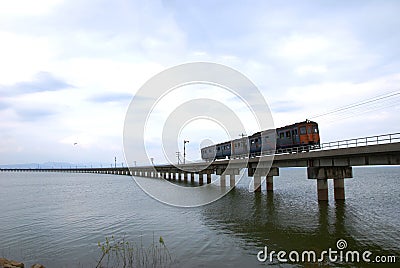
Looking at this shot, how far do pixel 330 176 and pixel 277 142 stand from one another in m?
15.1

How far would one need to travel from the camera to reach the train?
1645 inches

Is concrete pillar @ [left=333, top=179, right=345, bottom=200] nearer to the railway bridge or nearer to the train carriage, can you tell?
the railway bridge

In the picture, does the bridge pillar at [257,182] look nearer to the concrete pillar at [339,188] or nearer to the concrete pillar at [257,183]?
the concrete pillar at [257,183]

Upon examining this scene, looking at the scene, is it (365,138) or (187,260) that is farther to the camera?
(365,138)

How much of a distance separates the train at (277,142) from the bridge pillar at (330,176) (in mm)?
3100

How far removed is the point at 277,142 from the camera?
47.3 meters

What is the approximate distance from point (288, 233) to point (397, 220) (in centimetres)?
941

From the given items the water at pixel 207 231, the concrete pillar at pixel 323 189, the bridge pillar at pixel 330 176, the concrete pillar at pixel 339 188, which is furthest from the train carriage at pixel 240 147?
the water at pixel 207 231

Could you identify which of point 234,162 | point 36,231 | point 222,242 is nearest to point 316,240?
point 222,242

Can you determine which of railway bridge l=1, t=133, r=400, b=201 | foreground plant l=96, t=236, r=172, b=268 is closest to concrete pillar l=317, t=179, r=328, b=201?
railway bridge l=1, t=133, r=400, b=201

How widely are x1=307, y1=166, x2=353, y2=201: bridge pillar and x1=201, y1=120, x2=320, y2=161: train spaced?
3100mm

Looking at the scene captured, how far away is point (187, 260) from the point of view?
605 inches

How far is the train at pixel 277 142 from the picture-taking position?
4178cm

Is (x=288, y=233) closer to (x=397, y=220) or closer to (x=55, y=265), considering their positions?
(x=397, y=220)
